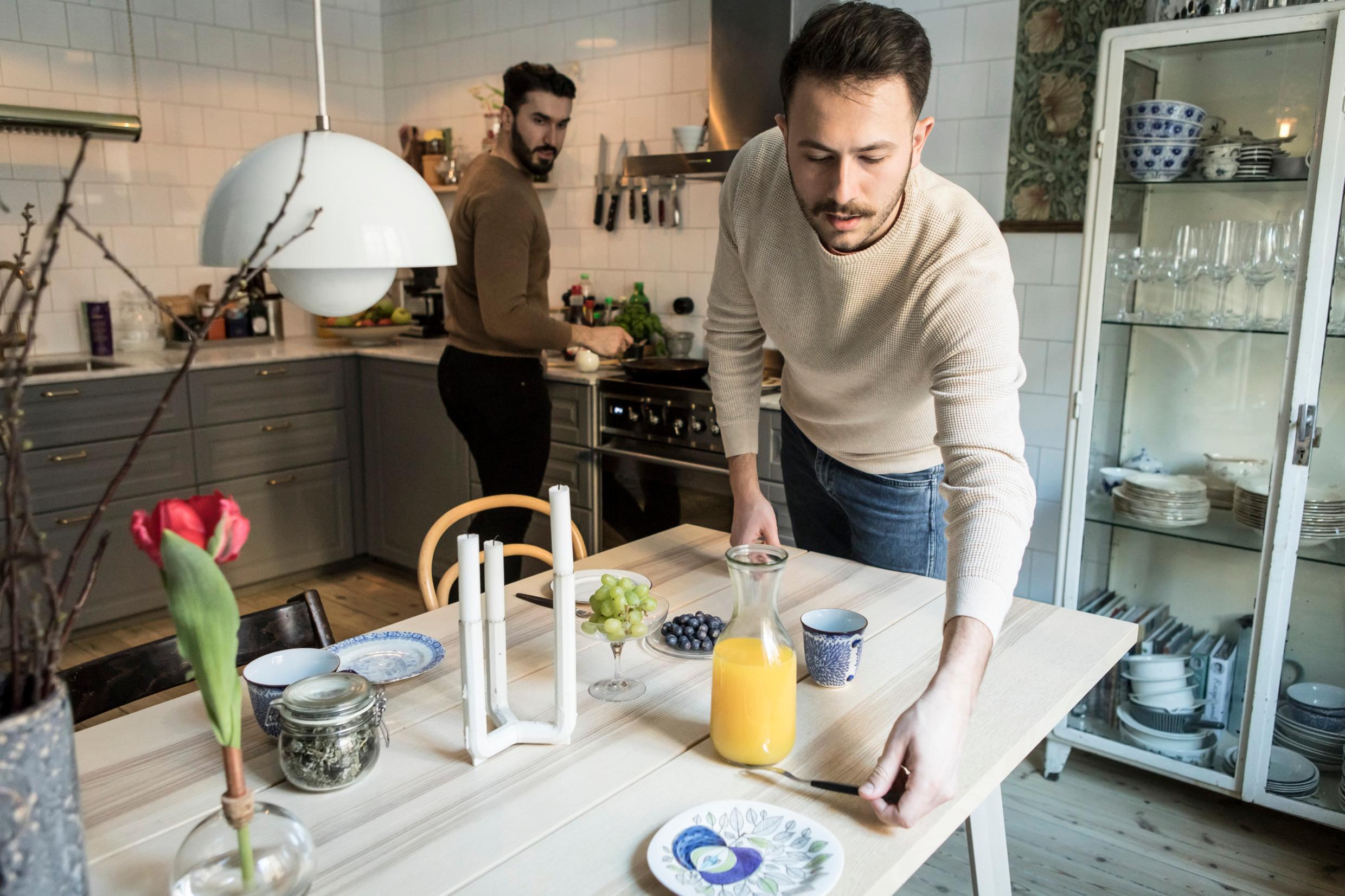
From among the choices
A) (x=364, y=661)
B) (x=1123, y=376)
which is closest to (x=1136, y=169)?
(x=1123, y=376)

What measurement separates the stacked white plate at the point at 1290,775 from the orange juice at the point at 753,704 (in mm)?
1866

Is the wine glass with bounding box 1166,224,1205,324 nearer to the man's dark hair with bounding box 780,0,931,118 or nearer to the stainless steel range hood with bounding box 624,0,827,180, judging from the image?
the stainless steel range hood with bounding box 624,0,827,180

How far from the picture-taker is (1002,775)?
1173 millimetres

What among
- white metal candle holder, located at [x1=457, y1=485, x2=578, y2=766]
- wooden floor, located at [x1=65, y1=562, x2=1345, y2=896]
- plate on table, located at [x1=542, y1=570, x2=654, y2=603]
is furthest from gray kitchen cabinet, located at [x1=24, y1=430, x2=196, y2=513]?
white metal candle holder, located at [x1=457, y1=485, x2=578, y2=766]

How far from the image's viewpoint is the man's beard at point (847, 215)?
151cm

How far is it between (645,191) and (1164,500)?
2.20 meters

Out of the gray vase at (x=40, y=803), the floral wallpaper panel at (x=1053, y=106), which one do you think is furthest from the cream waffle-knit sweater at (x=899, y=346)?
the floral wallpaper panel at (x=1053, y=106)

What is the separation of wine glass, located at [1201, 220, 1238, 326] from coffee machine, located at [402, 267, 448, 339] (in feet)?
10.2

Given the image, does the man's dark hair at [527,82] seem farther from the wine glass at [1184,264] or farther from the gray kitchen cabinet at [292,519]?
the gray kitchen cabinet at [292,519]

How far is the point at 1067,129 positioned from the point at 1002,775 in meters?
2.18

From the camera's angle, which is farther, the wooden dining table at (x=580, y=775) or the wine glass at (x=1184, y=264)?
the wine glass at (x=1184, y=264)

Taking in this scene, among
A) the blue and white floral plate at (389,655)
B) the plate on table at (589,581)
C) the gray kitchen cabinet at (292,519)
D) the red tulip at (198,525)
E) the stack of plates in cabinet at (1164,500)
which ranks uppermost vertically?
the red tulip at (198,525)

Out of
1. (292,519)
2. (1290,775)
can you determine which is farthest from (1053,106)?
(292,519)

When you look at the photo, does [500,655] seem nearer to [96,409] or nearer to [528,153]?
[528,153]
